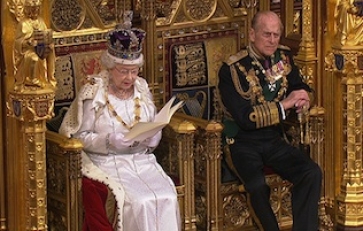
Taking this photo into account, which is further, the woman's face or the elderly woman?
the woman's face

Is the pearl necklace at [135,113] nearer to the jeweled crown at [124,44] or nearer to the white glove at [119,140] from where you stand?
the white glove at [119,140]

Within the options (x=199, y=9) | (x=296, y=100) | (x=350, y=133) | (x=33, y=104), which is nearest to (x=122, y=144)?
(x=33, y=104)

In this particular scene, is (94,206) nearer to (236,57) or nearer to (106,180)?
(106,180)

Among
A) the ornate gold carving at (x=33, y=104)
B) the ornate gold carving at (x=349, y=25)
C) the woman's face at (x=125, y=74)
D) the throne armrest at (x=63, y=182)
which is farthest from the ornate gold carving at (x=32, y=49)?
the ornate gold carving at (x=349, y=25)

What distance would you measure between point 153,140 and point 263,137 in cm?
82

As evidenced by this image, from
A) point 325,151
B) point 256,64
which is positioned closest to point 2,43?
point 256,64

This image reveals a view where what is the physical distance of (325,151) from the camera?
34.4ft

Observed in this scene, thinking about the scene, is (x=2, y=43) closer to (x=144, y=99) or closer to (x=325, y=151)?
(x=144, y=99)

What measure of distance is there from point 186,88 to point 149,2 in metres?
0.63

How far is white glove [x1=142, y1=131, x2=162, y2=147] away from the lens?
376 inches

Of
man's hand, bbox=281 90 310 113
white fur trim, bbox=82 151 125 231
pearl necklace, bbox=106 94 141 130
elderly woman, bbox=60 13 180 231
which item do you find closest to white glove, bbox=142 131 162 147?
elderly woman, bbox=60 13 180 231

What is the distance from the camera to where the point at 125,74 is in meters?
9.44

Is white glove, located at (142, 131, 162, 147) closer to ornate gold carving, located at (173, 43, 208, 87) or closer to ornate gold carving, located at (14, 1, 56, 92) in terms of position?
ornate gold carving, located at (14, 1, 56, 92)

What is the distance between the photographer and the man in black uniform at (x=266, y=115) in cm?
989
